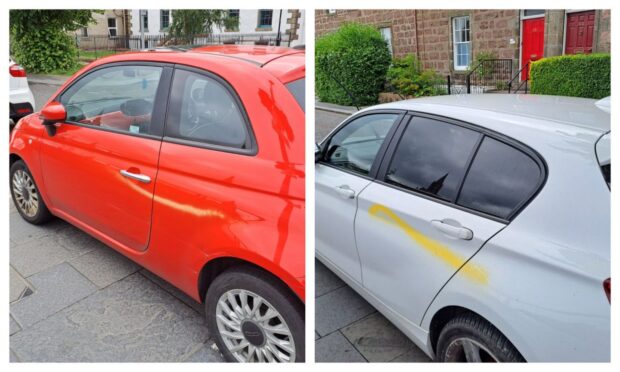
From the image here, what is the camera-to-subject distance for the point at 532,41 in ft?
8.43

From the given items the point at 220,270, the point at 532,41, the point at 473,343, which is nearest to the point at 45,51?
the point at 220,270

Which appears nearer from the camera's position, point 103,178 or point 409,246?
point 409,246

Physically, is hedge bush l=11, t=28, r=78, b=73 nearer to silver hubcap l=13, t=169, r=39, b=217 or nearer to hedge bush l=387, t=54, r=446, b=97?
silver hubcap l=13, t=169, r=39, b=217

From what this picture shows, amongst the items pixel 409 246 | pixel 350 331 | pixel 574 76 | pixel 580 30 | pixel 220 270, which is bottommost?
pixel 350 331

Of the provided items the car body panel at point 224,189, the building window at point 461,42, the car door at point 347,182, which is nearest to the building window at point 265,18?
the car body panel at point 224,189

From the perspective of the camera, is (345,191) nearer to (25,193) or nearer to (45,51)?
(45,51)

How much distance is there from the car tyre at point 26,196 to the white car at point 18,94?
1.35ft

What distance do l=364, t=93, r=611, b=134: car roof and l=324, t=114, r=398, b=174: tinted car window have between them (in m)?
0.07

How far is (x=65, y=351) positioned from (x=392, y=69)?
1.89 meters

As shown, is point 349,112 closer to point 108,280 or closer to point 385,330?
point 385,330

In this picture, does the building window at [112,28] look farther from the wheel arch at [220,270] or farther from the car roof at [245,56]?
the wheel arch at [220,270]

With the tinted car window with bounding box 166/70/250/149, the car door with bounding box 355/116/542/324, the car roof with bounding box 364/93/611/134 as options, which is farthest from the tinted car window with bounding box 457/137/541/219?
the tinted car window with bounding box 166/70/250/149

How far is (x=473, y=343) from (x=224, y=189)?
0.88 meters

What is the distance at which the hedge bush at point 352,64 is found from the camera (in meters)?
1.86
